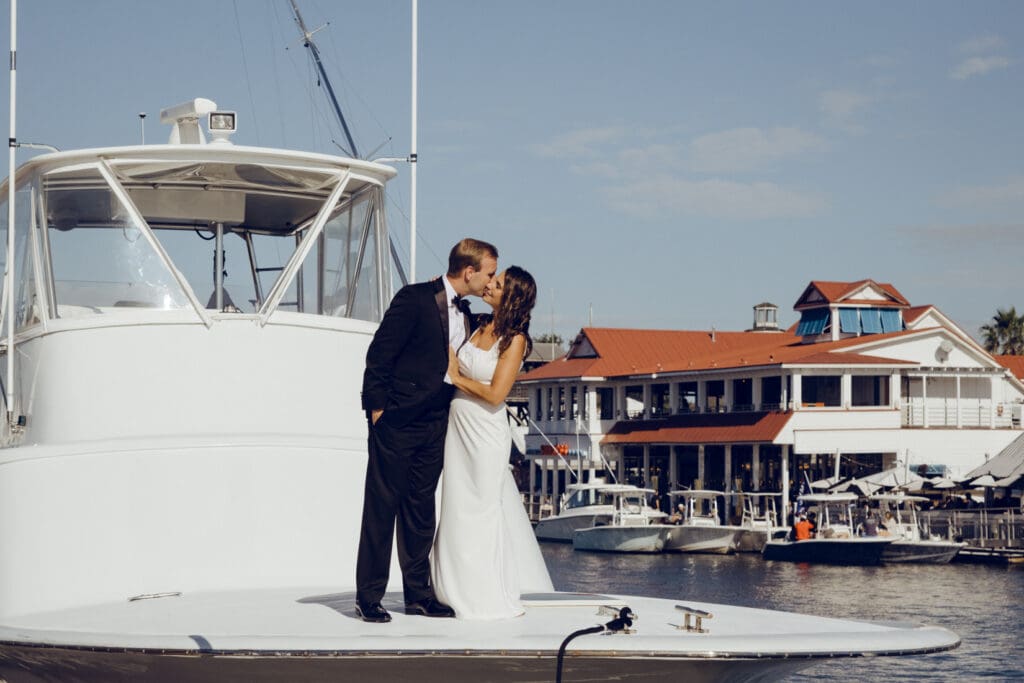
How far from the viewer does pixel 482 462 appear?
8195mm

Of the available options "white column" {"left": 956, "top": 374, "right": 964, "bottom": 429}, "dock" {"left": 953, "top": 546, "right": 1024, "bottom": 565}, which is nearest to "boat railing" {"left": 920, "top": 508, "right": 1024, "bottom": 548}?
"dock" {"left": 953, "top": 546, "right": 1024, "bottom": 565}

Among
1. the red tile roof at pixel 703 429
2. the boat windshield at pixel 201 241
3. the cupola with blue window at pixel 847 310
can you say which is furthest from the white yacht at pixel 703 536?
the boat windshield at pixel 201 241

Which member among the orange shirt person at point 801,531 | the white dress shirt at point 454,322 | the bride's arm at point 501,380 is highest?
the white dress shirt at point 454,322

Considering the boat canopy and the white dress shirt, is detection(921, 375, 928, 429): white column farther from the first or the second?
the white dress shirt

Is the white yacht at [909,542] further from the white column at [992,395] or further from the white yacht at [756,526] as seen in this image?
the white column at [992,395]

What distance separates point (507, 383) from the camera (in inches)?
321

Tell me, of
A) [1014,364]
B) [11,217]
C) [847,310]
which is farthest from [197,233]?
[1014,364]

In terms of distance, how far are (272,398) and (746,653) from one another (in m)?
4.63

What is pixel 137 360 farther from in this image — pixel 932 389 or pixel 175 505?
pixel 932 389

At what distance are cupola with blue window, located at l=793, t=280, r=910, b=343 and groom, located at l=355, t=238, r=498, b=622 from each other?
60640 mm

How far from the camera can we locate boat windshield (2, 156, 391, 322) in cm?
1113

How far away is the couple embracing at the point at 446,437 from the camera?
8.20 metres

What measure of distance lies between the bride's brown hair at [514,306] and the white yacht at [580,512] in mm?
51692

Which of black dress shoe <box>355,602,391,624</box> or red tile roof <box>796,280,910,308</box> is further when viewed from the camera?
red tile roof <box>796,280,910,308</box>
